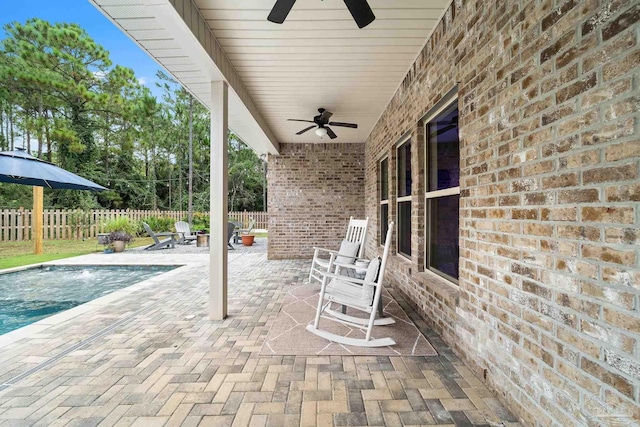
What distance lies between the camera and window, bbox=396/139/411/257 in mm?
3920

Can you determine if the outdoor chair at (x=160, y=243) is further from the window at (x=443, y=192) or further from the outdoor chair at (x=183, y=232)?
the window at (x=443, y=192)

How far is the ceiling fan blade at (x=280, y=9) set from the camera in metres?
1.84

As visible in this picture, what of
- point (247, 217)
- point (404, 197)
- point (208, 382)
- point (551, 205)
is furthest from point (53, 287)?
point (247, 217)

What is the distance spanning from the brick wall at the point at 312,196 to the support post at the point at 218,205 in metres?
3.86

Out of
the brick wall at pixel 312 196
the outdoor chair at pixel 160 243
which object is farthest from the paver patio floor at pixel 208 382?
the outdoor chair at pixel 160 243

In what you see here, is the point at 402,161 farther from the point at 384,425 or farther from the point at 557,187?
the point at 384,425

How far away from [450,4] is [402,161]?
6.97 ft

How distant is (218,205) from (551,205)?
2663 millimetres

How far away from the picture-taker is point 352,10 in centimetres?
190

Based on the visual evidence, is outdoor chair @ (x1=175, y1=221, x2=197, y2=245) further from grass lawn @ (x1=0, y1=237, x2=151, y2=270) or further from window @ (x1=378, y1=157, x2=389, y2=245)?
window @ (x1=378, y1=157, x2=389, y2=245)

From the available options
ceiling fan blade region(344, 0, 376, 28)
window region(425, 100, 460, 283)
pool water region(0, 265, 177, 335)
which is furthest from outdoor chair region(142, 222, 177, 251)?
ceiling fan blade region(344, 0, 376, 28)

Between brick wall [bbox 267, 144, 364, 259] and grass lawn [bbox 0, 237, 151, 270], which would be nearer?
grass lawn [bbox 0, 237, 151, 270]

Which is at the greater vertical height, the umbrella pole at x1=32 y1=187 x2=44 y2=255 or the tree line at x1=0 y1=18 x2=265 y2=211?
the tree line at x1=0 y1=18 x2=265 y2=211

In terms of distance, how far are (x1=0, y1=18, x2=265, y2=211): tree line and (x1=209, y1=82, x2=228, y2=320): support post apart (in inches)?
426
